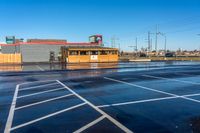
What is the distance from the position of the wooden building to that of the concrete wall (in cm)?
297

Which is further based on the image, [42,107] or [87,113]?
[42,107]

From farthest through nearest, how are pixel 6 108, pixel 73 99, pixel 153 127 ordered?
pixel 73 99, pixel 6 108, pixel 153 127

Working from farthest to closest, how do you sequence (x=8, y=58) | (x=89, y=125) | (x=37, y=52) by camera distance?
1. (x=37, y=52)
2. (x=8, y=58)
3. (x=89, y=125)

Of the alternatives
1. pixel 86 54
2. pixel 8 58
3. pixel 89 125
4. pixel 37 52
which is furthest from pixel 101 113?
pixel 37 52

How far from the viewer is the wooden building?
49906 millimetres

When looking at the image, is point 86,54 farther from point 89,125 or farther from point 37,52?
point 89,125

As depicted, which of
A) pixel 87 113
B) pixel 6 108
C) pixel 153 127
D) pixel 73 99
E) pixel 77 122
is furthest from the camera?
pixel 73 99

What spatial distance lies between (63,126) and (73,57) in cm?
4384

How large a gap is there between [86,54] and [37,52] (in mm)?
12018

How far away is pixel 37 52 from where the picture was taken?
54.3m

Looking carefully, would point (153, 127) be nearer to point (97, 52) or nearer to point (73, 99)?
point (73, 99)

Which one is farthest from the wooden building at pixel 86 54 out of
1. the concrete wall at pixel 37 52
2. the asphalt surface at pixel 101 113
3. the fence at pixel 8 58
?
the asphalt surface at pixel 101 113

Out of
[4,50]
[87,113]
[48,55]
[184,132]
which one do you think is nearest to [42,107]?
[87,113]

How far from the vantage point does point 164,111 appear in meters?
8.24
